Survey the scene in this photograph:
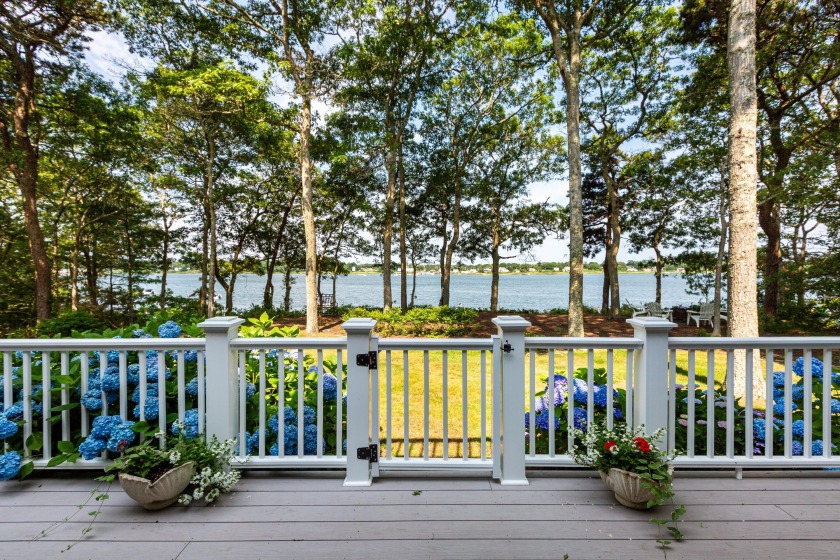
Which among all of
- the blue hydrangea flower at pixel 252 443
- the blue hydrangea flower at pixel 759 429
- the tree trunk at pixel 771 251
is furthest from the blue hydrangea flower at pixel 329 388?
the tree trunk at pixel 771 251

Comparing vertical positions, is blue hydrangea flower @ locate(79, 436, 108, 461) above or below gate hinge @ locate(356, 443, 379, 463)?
above

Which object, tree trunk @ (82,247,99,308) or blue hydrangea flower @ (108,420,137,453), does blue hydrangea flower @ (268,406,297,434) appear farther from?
tree trunk @ (82,247,99,308)

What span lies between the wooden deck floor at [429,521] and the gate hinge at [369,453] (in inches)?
6.2

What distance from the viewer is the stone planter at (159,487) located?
179 cm

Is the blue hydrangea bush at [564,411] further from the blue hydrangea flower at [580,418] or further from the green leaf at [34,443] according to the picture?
the green leaf at [34,443]

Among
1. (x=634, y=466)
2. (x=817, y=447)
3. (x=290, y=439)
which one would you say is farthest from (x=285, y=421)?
(x=817, y=447)

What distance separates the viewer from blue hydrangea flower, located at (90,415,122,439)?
210cm

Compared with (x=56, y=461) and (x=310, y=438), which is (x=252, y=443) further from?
(x=56, y=461)

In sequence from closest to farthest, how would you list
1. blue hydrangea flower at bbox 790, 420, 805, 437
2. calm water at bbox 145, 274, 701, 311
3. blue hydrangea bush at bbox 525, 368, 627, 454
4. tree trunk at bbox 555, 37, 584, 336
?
blue hydrangea flower at bbox 790, 420, 805, 437
blue hydrangea bush at bbox 525, 368, 627, 454
tree trunk at bbox 555, 37, 584, 336
calm water at bbox 145, 274, 701, 311

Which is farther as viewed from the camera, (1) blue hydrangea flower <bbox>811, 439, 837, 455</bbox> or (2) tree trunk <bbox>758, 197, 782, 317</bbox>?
(2) tree trunk <bbox>758, 197, 782, 317</bbox>

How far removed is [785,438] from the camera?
218cm

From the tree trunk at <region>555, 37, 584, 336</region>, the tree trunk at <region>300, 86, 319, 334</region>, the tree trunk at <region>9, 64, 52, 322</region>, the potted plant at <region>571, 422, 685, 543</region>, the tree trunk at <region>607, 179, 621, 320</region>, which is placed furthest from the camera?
the tree trunk at <region>607, 179, 621, 320</region>

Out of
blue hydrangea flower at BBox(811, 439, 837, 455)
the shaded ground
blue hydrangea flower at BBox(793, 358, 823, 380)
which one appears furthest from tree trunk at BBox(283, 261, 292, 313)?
blue hydrangea flower at BBox(811, 439, 837, 455)

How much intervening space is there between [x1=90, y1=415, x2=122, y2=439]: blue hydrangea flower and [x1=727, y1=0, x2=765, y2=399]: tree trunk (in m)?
5.70
